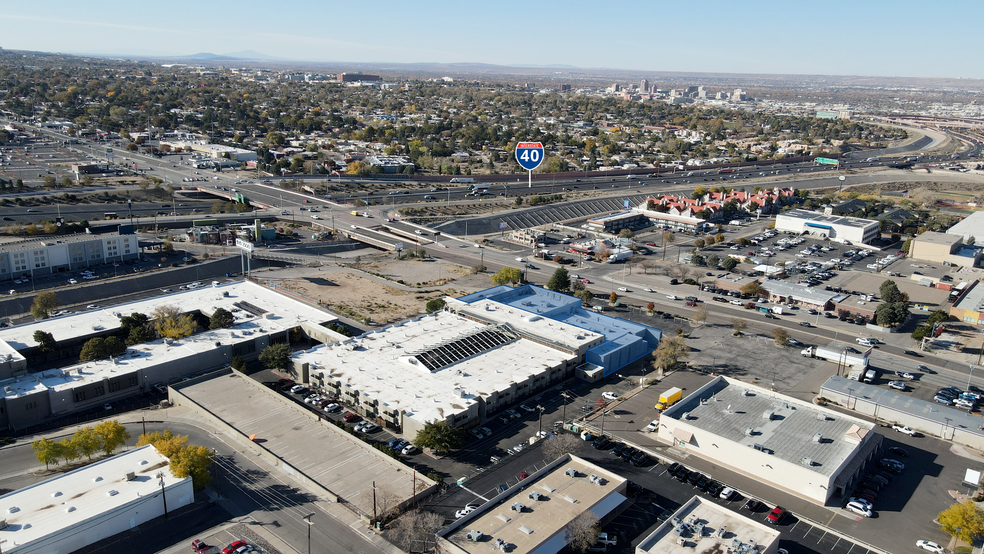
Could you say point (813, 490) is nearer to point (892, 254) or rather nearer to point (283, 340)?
point (283, 340)

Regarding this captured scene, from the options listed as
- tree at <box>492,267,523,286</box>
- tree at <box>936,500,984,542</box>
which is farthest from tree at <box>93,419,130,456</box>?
tree at <box>936,500,984,542</box>

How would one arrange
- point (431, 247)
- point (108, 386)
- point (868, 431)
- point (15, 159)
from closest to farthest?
1. point (868, 431)
2. point (108, 386)
3. point (431, 247)
4. point (15, 159)

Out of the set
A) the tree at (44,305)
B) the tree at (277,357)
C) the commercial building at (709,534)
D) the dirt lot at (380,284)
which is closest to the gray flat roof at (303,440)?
the tree at (277,357)

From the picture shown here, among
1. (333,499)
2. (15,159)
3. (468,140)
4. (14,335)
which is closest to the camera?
(333,499)

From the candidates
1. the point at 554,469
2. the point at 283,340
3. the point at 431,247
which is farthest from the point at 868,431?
the point at 431,247

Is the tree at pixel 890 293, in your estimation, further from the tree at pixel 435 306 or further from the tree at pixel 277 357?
the tree at pixel 277 357

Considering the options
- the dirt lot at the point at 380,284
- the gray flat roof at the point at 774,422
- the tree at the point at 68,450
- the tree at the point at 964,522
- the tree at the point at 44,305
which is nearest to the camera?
the tree at the point at 964,522

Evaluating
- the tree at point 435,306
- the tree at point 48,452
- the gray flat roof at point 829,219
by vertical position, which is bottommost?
the tree at point 48,452

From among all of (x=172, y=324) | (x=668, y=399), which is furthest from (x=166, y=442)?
(x=668, y=399)
